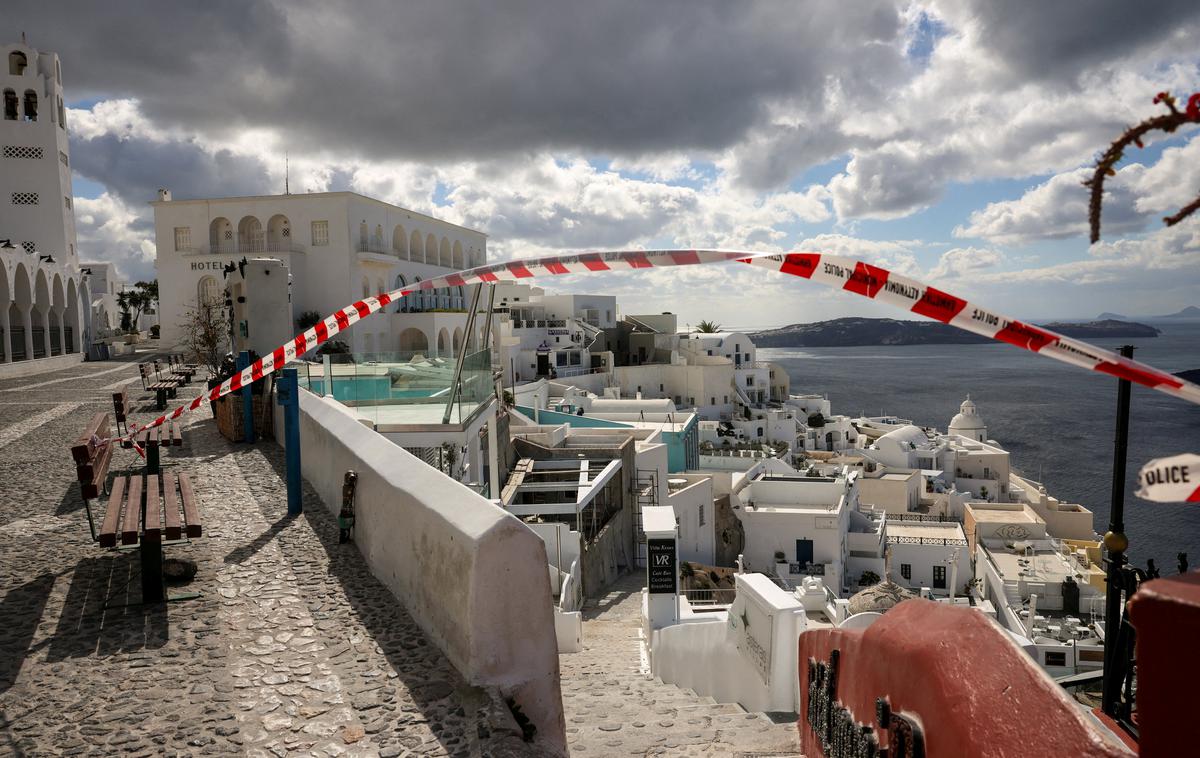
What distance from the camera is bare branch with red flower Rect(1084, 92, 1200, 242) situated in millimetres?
1825

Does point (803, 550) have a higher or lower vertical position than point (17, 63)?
lower

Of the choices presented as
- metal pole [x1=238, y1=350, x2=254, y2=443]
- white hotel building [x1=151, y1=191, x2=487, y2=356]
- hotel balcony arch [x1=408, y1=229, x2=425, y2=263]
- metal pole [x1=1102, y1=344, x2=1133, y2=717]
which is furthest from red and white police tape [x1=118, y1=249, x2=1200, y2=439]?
hotel balcony arch [x1=408, y1=229, x2=425, y2=263]

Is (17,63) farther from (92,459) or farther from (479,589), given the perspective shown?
(479,589)

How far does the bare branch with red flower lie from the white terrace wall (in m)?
2.93

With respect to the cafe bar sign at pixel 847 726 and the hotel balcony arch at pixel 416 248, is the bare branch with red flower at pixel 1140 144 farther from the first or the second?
the hotel balcony arch at pixel 416 248

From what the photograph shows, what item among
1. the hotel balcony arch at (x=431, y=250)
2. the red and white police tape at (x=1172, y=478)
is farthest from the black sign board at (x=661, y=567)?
the hotel balcony arch at (x=431, y=250)

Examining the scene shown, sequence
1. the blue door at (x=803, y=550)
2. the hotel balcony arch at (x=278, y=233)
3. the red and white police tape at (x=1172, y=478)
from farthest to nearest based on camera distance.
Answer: the hotel balcony arch at (x=278, y=233)
the blue door at (x=803, y=550)
the red and white police tape at (x=1172, y=478)

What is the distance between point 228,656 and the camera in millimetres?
4500

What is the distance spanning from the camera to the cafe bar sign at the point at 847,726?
2689 millimetres

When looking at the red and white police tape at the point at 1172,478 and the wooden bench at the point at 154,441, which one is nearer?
the red and white police tape at the point at 1172,478

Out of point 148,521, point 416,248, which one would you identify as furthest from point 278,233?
point 148,521

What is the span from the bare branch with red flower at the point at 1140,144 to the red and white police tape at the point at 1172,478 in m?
0.69

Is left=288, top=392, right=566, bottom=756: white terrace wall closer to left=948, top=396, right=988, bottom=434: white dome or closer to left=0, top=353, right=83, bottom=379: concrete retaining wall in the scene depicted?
left=0, top=353, right=83, bottom=379: concrete retaining wall

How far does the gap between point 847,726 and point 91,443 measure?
20.8 ft
